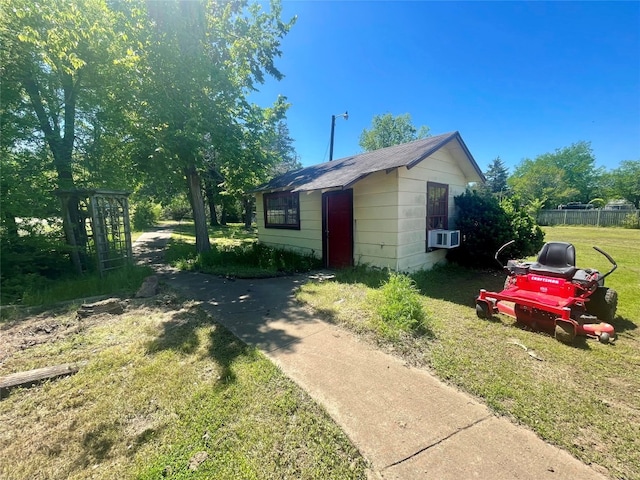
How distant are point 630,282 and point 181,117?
1224 cm

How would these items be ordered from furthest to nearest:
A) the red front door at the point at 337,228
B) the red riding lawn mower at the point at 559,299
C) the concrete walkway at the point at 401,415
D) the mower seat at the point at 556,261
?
the red front door at the point at 337,228
the mower seat at the point at 556,261
the red riding lawn mower at the point at 559,299
the concrete walkway at the point at 401,415

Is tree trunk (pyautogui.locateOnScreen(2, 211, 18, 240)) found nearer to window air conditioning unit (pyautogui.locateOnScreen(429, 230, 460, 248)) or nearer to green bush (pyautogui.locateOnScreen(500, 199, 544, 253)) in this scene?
window air conditioning unit (pyautogui.locateOnScreen(429, 230, 460, 248))

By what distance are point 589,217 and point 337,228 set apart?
85.0 ft

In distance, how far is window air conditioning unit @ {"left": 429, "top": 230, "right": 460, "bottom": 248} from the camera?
730 centimetres

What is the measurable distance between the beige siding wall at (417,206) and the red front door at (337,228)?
1513 millimetres

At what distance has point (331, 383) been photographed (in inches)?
106

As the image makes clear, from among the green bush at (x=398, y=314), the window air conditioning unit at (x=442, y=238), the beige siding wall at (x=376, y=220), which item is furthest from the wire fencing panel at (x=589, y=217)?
the green bush at (x=398, y=314)

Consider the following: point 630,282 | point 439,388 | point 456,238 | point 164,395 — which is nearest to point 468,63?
point 456,238

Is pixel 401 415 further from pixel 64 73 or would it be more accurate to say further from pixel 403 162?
pixel 64 73

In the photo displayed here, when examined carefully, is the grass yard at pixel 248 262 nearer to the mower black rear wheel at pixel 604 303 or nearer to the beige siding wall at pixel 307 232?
the beige siding wall at pixel 307 232

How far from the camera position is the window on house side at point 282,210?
933 cm

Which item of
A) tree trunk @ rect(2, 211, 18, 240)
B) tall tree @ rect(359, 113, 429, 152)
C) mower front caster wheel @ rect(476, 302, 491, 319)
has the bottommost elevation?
mower front caster wheel @ rect(476, 302, 491, 319)

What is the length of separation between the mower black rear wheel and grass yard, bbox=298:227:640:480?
0.21m

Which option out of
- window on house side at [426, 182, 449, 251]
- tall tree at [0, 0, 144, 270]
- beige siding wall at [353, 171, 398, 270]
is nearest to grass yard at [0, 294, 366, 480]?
beige siding wall at [353, 171, 398, 270]
